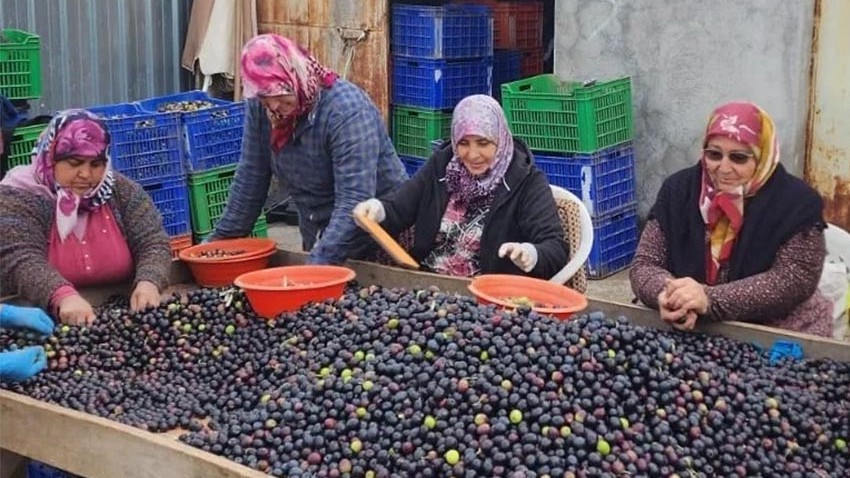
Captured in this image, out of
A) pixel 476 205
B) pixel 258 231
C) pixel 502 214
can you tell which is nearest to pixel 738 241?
pixel 502 214

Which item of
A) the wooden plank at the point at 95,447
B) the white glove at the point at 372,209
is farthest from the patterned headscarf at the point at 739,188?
the wooden plank at the point at 95,447

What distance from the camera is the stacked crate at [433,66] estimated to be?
6832 millimetres

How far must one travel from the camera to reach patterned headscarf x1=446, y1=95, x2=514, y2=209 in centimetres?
375

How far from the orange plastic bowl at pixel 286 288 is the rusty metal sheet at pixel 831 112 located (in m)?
3.33

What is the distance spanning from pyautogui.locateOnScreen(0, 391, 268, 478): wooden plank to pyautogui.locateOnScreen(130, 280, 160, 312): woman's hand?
67 cm

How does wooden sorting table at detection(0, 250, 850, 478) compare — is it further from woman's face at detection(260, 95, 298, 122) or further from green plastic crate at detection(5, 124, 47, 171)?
green plastic crate at detection(5, 124, 47, 171)

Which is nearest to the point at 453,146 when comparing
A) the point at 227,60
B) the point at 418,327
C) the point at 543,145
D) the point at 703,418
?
the point at 418,327

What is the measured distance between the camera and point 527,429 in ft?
7.63

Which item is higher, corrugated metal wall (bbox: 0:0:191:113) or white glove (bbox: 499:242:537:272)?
corrugated metal wall (bbox: 0:0:191:113)

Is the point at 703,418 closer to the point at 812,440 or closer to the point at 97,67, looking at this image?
the point at 812,440

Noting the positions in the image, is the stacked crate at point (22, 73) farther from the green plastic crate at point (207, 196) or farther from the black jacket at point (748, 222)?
the black jacket at point (748, 222)

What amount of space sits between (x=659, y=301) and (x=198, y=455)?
1.35 meters

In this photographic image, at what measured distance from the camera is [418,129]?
23.2 ft

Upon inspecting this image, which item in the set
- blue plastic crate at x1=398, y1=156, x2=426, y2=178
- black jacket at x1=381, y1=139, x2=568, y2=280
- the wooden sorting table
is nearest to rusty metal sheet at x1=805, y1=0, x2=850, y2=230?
blue plastic crate at x1=398, y1=156, x2=426, y2=178
